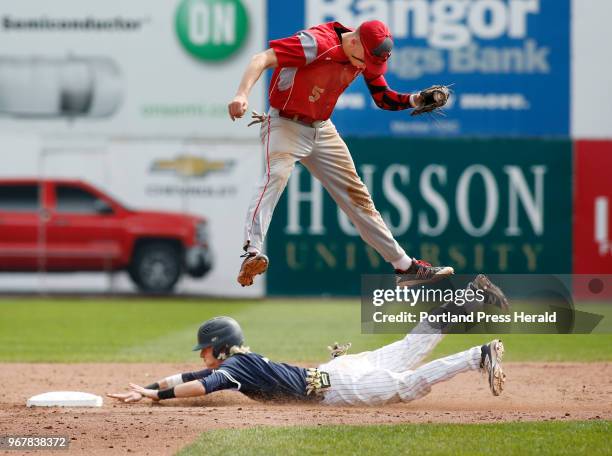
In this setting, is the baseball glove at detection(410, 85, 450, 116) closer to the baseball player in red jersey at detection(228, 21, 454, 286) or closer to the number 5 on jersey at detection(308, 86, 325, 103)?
the baseball player in red jersey at detection(228, 21, 454, 286)

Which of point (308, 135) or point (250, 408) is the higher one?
point (308, 135)

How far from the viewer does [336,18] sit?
60.4ft

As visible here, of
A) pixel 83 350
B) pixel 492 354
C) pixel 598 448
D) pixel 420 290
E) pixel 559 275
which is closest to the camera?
pixel 598 448

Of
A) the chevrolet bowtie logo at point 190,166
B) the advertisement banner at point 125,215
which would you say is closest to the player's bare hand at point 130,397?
the advertisement banner at point 125,215

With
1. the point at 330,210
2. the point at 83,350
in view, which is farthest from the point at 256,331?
the point at 330,210

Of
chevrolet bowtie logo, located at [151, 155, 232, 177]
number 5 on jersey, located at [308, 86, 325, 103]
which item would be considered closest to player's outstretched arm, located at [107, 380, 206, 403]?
number 5 on jersey, located at [308, 86, 325, 103]

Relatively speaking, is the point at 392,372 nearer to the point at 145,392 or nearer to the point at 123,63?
the point at 145,392

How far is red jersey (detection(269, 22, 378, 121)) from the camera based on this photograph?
24.0 ft

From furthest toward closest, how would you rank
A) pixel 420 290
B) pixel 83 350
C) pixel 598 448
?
pixel 83 350 < pixel 420 290 < pixel 598 448

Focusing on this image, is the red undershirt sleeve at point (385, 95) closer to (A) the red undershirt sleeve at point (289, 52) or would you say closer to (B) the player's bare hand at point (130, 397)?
(A) the red undershirt sleeve at point (289, 52)

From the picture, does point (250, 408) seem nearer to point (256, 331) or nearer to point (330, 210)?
point (256, 331)

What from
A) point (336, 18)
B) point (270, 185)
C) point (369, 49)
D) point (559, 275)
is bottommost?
point (559, 275)

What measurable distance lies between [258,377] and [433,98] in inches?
89.7

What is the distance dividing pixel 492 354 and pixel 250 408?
64.7 inches
